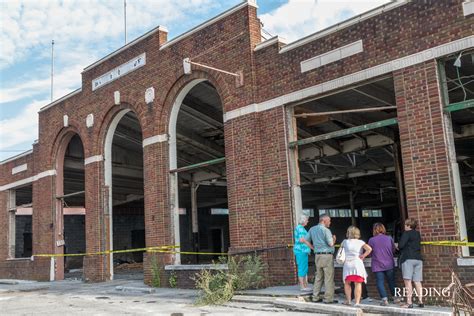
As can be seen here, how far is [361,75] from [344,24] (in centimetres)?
131

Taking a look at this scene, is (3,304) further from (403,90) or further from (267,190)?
(403,90)

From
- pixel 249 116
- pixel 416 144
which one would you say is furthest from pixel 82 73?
pixel 416 144

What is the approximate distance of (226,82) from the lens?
14.2 metres

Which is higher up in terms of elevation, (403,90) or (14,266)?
(403,90)

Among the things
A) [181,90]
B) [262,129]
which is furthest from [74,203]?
[262,129]

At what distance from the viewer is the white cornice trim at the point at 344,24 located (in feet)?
35.5

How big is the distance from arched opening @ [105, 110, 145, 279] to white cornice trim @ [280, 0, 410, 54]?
7.76 m

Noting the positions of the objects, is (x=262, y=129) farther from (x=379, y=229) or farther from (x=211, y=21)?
(x=379, y=229)

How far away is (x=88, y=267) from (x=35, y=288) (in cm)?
190

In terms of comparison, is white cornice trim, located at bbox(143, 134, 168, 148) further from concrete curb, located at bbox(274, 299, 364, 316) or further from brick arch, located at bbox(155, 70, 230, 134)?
concrete curb, located at bbox(274, 299, 364, 316)

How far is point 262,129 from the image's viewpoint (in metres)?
13.3

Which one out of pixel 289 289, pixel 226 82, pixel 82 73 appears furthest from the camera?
pixel 82 73

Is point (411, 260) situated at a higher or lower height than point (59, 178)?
lower

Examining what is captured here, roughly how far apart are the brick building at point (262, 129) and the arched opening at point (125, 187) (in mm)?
112
